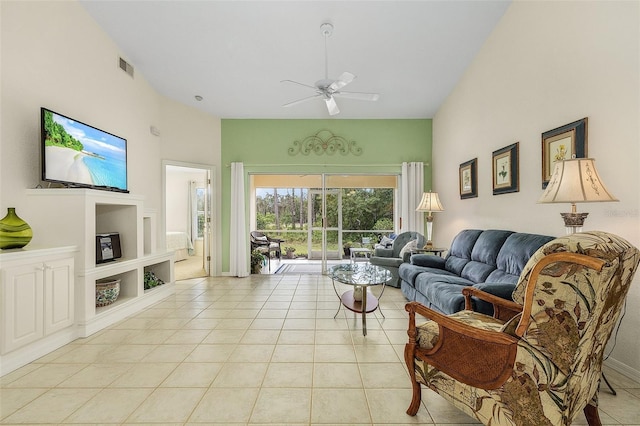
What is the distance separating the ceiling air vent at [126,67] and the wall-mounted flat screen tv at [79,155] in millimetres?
1093

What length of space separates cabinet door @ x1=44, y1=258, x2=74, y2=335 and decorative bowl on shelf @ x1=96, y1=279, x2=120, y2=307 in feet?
1.54

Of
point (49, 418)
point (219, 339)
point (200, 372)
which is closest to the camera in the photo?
point (49, 418)

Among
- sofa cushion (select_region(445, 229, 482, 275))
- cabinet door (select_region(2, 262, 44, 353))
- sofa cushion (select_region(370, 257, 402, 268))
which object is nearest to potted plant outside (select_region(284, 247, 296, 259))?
sofa cushion (select_region(370, 257, 402, 268))

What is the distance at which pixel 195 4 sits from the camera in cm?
311

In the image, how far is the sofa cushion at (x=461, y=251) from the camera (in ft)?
11.7

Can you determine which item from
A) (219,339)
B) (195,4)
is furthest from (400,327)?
(195,4)

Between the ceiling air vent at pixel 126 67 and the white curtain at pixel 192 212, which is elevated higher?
the ceiling air vent at pixel 126 67

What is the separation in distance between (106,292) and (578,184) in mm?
4434

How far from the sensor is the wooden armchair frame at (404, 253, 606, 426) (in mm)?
1147

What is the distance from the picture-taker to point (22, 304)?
7.16 ft

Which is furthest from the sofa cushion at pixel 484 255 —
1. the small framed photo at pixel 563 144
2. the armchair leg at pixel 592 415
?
the armchair leg at pixel 592 415

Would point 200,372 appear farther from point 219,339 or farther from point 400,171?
point 400,171

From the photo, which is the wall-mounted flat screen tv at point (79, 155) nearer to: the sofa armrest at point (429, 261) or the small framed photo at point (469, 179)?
the sofa armrest at point (429, 261)

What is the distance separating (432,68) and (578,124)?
94.6 inches
